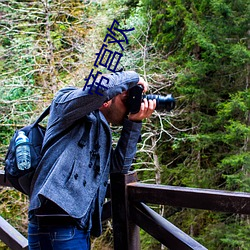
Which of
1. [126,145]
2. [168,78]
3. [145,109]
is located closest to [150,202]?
[126,145]

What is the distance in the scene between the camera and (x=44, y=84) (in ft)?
15.7

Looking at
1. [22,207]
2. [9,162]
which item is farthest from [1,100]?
[9,162]

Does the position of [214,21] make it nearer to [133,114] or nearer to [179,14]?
[179,14]

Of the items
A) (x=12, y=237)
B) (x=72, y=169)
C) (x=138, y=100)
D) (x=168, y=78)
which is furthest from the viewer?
(x=168, y=78)

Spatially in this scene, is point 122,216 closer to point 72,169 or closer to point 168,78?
point 72,169

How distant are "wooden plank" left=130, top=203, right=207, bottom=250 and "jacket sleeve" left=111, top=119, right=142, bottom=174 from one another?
0.24 meters

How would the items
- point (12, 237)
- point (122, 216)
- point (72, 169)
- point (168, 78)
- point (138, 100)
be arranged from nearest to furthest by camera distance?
point (72, 169) < point (138, 100) < point (122, 216) < point (12, 237) < point (168, 78)

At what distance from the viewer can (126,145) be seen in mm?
1217

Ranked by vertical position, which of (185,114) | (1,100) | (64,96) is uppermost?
(64,96)

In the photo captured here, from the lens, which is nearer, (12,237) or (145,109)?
(145,109)

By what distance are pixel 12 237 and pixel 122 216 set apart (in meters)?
0.63

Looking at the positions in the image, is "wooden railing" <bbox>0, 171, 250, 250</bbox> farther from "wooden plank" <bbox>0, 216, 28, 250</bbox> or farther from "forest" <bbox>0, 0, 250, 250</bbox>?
"forest" <bbox>0, 0, 250, 250</bbox>

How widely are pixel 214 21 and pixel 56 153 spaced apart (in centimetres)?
358

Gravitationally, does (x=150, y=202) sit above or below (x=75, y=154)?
below
